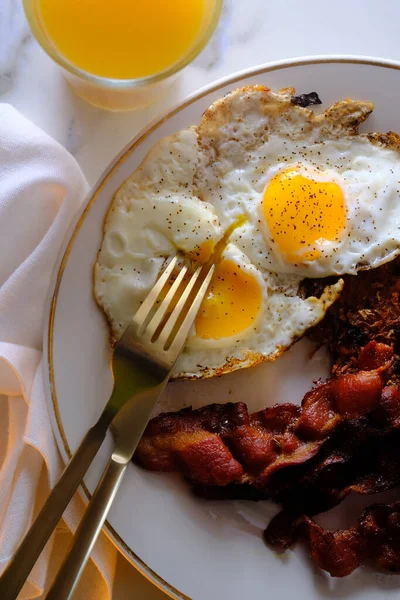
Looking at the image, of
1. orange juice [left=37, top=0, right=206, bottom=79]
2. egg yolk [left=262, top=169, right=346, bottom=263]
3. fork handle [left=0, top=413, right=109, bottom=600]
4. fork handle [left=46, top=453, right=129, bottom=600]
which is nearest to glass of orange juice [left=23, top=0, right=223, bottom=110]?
orange juice [left=37, top=0, right=206, bottom=79]

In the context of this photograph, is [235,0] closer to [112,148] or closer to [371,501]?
[112,148]

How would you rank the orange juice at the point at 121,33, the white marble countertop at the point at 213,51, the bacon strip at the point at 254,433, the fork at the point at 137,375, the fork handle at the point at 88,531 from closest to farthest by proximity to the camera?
the fork handle at the point at 88,531 < the fork at the point at 137,375 < the bacon strip at the point at 254,433 < the orange juice at the point at 121,33 < the white marble countertop at the point at 213,51

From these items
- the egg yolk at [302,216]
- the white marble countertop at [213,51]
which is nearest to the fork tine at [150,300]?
the egg yolk at [302,216]

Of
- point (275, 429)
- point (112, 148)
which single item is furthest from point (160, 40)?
point (275, 429)

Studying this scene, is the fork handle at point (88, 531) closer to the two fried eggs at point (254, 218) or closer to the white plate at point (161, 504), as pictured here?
the white plate at point (161, 504)

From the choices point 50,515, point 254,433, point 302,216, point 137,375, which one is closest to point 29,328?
point 137,375

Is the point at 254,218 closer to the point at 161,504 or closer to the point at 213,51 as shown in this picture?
the point at 213,51
